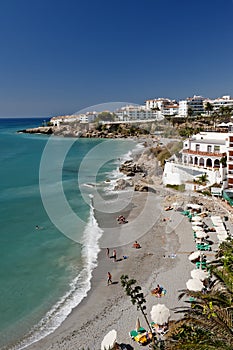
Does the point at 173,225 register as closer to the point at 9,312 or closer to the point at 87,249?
the point at 87,249

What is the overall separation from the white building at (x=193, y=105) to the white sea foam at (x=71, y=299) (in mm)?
84690

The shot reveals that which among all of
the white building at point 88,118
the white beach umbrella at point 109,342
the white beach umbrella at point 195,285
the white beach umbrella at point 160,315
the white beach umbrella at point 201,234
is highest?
the white building at point 88,118

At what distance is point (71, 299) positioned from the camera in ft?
45.3

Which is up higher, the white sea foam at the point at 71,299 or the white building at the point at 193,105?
the white building at the point at 193,105

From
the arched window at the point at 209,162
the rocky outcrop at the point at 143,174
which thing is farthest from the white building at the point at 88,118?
the arched window at the point at 209,162

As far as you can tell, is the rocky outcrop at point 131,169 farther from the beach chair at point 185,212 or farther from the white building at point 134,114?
the white building at point 134,114

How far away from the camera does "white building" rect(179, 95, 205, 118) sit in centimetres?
9762

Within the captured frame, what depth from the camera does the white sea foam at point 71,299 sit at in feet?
38.3

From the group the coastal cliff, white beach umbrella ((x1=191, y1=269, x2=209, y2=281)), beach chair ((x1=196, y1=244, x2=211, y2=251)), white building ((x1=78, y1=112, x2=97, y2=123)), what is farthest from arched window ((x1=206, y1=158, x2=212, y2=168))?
white building ((x1=78, y1=112, x2=97, y2=123))

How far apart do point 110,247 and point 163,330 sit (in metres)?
8.36

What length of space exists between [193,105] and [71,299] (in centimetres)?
9573

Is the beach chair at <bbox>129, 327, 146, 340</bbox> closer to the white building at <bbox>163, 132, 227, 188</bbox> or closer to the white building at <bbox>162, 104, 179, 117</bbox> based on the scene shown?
the white building at <bbox>163, 132, 227, 188</bbox>

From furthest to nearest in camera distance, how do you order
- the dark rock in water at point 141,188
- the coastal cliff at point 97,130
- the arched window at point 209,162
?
the coastal cliff at point 97,130 → the dark rock in water at point 141,188 → the arched window at point 209,162

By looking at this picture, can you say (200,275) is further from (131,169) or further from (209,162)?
(131,169)
